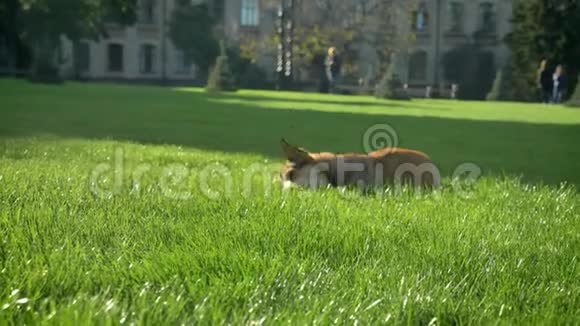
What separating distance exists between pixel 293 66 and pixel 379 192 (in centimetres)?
4081

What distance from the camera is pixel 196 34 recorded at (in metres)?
50.8

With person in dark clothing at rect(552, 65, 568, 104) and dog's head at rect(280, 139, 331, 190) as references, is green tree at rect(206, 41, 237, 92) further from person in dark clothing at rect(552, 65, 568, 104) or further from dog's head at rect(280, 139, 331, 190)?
dog's head at rect(280, 139, 331, 190)

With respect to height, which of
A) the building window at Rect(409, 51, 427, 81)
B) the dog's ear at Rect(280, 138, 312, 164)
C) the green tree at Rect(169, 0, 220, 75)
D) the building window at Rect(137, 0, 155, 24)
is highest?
the building window at Rect(137, 0, 155, 24)

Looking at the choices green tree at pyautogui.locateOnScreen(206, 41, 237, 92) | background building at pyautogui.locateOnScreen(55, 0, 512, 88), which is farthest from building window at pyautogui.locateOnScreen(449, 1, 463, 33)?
green tree at pyautogui.locateOnScreen(206, 41, 237, 92)

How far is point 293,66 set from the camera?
4566 centimetres

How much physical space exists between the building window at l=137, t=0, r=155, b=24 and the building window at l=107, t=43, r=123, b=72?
230 centimetres

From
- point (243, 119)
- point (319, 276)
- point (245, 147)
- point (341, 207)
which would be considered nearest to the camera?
point (319, 276)

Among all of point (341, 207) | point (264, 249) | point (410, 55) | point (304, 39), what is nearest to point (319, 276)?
point (264, 249)

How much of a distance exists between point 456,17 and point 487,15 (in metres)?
2.03

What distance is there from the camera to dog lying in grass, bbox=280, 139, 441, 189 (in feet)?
18.1

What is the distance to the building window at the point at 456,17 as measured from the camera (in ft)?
169

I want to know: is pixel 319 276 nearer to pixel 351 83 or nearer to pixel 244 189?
pixel 244 189

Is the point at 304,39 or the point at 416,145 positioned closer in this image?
the point at 416,145

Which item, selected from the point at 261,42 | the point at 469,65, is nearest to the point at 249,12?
the point at 261,42
